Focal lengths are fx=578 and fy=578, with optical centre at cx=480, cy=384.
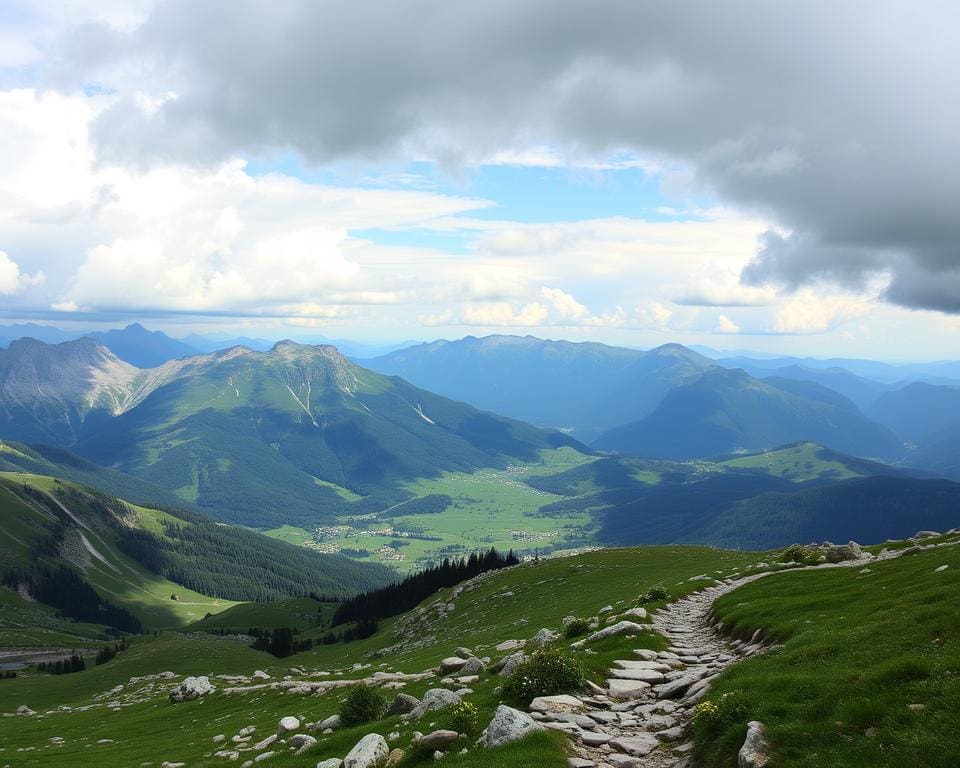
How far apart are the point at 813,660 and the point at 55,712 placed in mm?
86202

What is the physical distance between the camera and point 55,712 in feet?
230

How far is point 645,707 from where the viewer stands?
21.3 m

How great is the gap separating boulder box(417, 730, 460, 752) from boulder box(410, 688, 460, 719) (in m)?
4.07

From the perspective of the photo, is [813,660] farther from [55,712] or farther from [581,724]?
[55,712]

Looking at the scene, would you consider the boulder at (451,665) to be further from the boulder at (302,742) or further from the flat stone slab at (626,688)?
the flat stone slab at (626,688)

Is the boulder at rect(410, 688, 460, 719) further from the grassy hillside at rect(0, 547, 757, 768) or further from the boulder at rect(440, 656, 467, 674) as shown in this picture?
the boulder at rect(440, 656, 467, 674)

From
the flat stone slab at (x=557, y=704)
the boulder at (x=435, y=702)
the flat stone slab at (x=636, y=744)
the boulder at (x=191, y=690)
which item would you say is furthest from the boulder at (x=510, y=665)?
the boulder at (x=191, y=690)

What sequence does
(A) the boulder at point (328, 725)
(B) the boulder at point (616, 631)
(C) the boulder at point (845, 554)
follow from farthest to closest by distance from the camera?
(C) the boulder at point (845, 554)
(B) the boulder at point (616, 631)
(A) the boulder at point (328, 725)

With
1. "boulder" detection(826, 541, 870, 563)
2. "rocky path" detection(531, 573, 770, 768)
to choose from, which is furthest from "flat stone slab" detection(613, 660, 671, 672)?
"boulder" detection(826, 541, 870, 563)

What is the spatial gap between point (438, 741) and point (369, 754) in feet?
7.93

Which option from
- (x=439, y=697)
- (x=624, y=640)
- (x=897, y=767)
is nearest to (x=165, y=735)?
(x=439, y=697)

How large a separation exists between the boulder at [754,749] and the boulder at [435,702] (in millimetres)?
11837

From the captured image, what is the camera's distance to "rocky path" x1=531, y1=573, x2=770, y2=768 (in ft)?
56.7

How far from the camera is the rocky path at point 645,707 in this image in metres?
17.3
